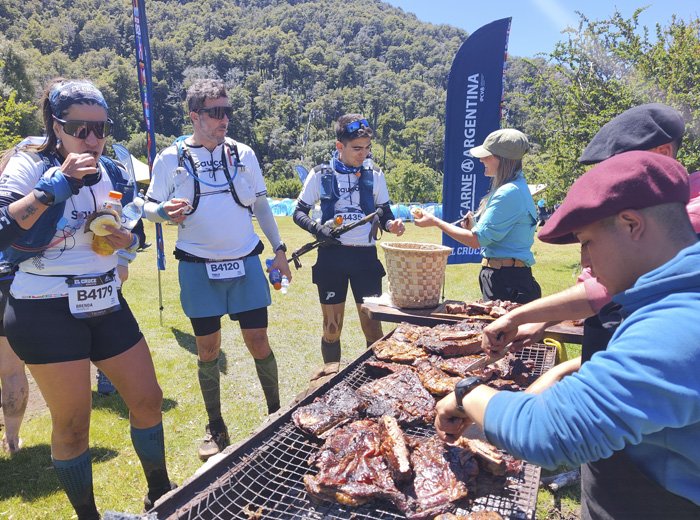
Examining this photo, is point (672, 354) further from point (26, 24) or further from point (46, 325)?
point (26, 24)

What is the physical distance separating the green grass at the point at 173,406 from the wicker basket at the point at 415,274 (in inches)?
74.6

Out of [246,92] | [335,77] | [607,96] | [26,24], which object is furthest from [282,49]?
[607,96]

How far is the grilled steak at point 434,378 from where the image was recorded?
2857mm

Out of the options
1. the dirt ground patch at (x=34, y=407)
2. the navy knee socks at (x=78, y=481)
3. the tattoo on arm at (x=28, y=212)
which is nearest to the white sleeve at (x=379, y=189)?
the tattoo on arm at (x=28, y=212)

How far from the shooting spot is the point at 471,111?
8.02m

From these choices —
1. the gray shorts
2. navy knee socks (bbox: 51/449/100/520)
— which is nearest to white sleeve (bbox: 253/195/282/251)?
the gray shorts

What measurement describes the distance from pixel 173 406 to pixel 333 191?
309 cm

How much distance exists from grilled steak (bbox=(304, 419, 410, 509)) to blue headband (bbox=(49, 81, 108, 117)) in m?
2.41

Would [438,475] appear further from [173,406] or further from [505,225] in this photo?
[173,406]

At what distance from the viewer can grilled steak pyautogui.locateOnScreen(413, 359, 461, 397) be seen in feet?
9.37

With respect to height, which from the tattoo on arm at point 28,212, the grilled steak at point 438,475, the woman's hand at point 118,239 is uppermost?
the tattoo on arm at point 28,212

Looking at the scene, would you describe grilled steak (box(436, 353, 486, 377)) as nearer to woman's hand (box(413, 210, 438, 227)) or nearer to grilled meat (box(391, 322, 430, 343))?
grilled meat (box(391, 322, 430, 343))

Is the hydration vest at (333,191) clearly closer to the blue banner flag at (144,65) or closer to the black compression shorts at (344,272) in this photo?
the black compression shorts at (344,272)

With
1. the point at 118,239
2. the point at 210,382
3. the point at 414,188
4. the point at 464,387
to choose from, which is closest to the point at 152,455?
the point at 210,382
